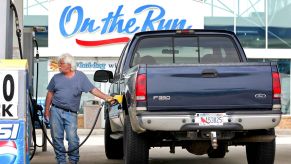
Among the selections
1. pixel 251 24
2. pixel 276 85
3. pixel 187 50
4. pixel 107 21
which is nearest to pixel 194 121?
pixel 276 85

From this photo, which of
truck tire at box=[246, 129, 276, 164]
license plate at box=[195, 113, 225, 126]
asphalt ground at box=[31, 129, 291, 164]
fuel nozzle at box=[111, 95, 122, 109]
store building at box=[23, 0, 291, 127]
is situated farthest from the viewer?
store building at box=[23, 0, 291, 127]

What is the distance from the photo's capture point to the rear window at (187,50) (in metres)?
9.55

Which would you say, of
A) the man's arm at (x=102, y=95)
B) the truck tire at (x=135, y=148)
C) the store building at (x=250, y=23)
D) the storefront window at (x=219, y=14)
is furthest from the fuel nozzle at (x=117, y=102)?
the storefront window at (x=219, y=14)

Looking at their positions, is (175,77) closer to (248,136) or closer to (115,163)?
(248,136)

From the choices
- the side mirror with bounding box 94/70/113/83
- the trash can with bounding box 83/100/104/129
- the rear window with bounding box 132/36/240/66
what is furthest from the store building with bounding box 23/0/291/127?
the rear window with bounding box 132/36/240/66

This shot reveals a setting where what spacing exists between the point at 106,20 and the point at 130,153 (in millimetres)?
17167

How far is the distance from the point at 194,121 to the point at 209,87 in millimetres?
427

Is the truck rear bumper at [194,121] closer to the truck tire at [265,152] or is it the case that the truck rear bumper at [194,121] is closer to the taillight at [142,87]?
the taillight at [142,87]

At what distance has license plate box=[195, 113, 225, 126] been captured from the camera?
7820 mm

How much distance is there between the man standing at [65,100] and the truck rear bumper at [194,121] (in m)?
1.82

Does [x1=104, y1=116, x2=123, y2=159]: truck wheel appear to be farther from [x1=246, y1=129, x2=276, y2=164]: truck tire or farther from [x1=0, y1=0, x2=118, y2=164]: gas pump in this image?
[x1=0, y1=0, x2=118, y2=164]: gas pump

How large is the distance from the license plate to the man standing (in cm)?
201

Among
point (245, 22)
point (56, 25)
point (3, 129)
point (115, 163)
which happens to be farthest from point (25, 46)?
point (245, 22)

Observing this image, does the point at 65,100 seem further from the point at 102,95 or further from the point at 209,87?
the point at 209,87
